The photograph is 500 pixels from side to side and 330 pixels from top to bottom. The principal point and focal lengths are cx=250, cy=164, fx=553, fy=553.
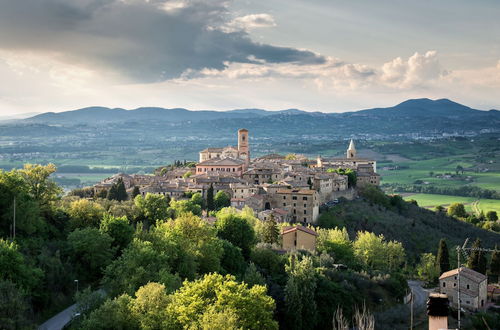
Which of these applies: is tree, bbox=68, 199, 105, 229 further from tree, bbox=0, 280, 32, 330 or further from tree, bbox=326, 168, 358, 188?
tree, bbox=326, 168, 358, 188

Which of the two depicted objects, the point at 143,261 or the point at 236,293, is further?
the point at 143,261

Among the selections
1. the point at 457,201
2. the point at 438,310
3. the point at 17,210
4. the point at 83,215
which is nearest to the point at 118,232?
the point at 83,215

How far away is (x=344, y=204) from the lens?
269 ft

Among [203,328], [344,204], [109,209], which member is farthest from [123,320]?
[344,204]

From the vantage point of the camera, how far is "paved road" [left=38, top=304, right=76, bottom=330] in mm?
29031

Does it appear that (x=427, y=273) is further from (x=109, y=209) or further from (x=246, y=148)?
(x=246, y=148)

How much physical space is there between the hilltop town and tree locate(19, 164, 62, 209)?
28045 mm

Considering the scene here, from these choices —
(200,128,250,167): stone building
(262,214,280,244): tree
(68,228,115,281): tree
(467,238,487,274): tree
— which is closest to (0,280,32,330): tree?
(68,228,115,281): tree

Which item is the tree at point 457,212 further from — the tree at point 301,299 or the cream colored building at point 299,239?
the tree at point 301,299

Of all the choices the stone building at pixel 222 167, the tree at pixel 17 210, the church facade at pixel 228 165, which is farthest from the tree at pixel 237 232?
the stone building at pixel 222 167

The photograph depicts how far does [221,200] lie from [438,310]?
201 feet

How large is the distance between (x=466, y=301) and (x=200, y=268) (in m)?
24.6

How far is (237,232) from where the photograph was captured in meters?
48.1

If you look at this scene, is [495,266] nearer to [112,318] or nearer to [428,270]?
[428,270]
